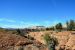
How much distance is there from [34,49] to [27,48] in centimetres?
115

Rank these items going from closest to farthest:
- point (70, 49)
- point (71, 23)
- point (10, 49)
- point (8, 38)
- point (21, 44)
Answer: point (10, 49), point (21, 44), point (8, 38), point (70, 49), point (71, 23)

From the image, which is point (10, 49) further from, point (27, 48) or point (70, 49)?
point (70, 49)

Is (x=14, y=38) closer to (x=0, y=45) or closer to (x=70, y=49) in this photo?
(x=0, y=45)

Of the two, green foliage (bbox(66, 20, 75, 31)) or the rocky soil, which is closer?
the rocky soil

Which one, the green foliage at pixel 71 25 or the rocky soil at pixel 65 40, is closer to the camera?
the rocky soil at pixel 65 40

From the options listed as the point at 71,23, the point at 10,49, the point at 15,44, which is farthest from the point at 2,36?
the point at 71,23

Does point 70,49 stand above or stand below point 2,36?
below

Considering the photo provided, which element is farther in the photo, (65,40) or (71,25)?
(71,25)

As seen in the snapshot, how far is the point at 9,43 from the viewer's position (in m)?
31.9

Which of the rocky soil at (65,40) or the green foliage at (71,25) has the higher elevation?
the green foliage at (71,25)

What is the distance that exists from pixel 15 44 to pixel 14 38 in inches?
116

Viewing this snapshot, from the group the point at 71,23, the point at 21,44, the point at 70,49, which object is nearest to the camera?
the point at 21,44

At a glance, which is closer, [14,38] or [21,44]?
[21,44]

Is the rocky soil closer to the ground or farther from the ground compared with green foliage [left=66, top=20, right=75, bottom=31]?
closer to the ground
